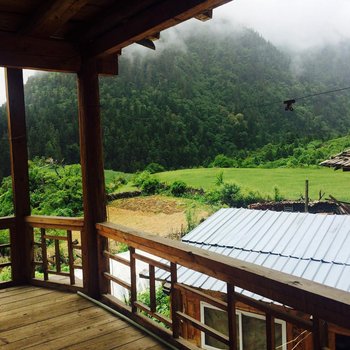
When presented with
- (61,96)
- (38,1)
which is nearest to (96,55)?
(38,1)

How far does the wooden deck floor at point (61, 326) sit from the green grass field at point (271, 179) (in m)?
24.4

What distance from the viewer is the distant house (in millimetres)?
4602

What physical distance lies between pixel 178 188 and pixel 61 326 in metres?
24.8

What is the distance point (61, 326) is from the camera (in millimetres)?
2594

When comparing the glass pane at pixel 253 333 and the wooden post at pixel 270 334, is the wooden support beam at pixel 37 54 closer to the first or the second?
the wooden post at pixel 270 334

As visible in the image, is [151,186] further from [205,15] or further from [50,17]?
[205,15]

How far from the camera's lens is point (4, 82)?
10.9 ft

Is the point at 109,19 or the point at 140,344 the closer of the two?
the point at 140,344

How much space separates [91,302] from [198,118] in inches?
1179

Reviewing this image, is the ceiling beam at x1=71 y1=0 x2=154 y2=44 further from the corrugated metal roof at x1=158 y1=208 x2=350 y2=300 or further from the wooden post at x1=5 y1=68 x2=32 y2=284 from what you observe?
the corrugated metal roof at x1=158 y1=208 x2=350 y2=300

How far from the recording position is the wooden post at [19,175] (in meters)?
3.34

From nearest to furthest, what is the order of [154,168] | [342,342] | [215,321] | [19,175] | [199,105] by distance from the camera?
[19,175], [215,321], [342,342], [154,168], [199,105]

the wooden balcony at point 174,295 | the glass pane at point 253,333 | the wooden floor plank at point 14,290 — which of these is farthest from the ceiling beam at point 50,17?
the glass pane at point 253,333

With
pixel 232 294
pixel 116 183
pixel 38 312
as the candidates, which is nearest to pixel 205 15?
pixel 232 294
